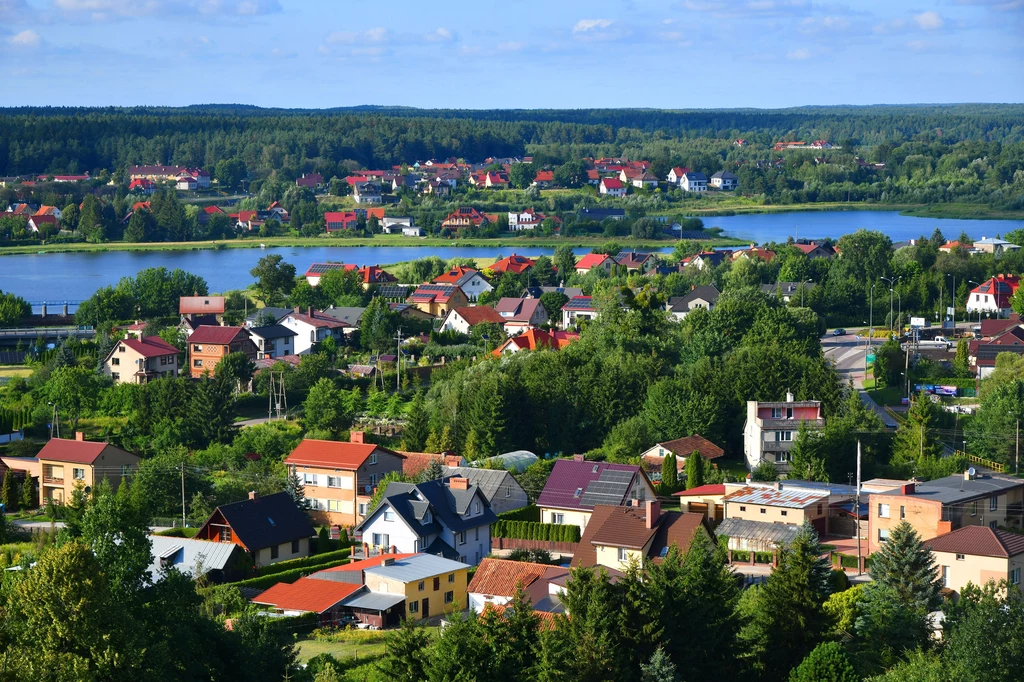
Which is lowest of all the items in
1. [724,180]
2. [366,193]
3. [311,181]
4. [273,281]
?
[273,281]

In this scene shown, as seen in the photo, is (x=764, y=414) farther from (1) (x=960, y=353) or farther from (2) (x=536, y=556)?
(1) (x=960, y=353)

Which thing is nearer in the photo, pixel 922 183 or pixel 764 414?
pixel 764 414

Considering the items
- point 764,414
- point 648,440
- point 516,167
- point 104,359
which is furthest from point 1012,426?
point 516,167

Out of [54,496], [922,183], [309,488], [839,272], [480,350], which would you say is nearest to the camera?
[309,488]

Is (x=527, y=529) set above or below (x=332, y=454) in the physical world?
below

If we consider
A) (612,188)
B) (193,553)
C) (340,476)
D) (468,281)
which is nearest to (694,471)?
(340,476)

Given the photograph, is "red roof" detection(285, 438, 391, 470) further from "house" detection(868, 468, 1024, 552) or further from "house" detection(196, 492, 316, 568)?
"house" detection(868, 468, 1024, 552)

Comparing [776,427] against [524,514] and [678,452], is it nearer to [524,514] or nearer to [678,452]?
[678,452]

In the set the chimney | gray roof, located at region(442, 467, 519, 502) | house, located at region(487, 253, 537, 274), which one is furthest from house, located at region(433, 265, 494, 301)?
the chimney
